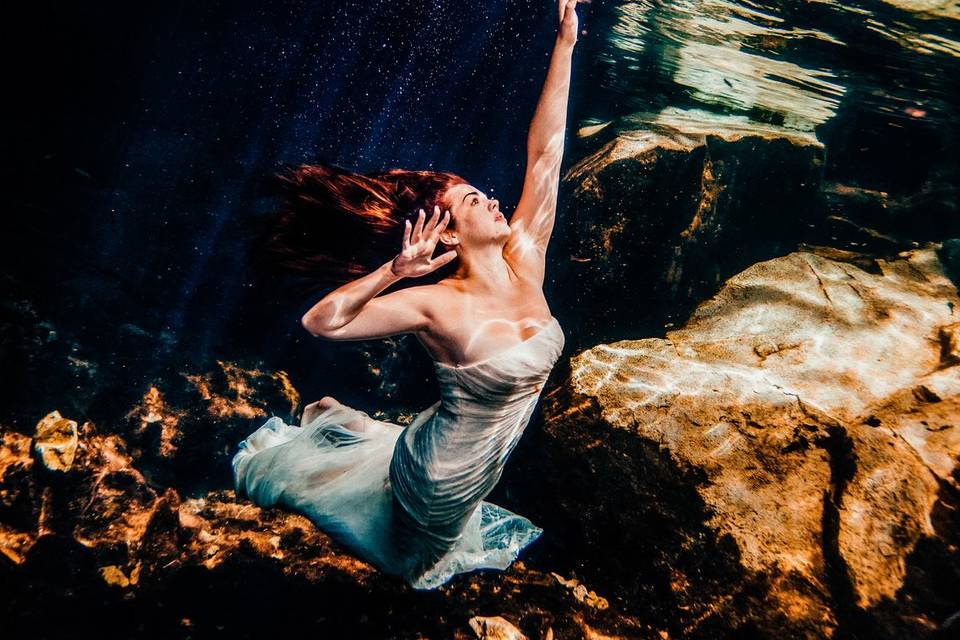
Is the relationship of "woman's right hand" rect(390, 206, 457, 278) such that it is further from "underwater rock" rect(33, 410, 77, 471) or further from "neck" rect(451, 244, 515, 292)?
"underwater rock" rect(33, 410, 77, 471)

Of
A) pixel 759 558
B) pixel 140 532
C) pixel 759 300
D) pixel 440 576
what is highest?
pixel 759 300

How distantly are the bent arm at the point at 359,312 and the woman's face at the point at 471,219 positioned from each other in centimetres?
61

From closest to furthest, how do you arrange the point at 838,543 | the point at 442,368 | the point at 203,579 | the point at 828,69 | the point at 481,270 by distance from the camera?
the point at 442,368, the point at 838,543, the point at 481,270, the point at 203,579, the point at 828,69

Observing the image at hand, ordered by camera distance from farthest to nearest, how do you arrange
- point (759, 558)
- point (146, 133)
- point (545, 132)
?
point (146, 133)
point (545, 132)
point (759, 558)

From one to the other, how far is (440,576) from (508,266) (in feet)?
7.44

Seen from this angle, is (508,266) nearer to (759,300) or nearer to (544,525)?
(544,525)

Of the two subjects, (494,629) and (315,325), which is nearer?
(315,325)

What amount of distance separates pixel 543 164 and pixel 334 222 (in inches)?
64.5

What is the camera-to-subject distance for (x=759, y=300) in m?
4.43

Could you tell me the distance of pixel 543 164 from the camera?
2.94 metres

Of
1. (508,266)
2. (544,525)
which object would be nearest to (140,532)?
(544,525)

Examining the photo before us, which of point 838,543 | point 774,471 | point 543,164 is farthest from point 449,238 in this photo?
point 838,543

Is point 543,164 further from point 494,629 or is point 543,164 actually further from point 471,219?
point 494,629

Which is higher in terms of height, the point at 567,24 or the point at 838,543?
the point at 567,24
